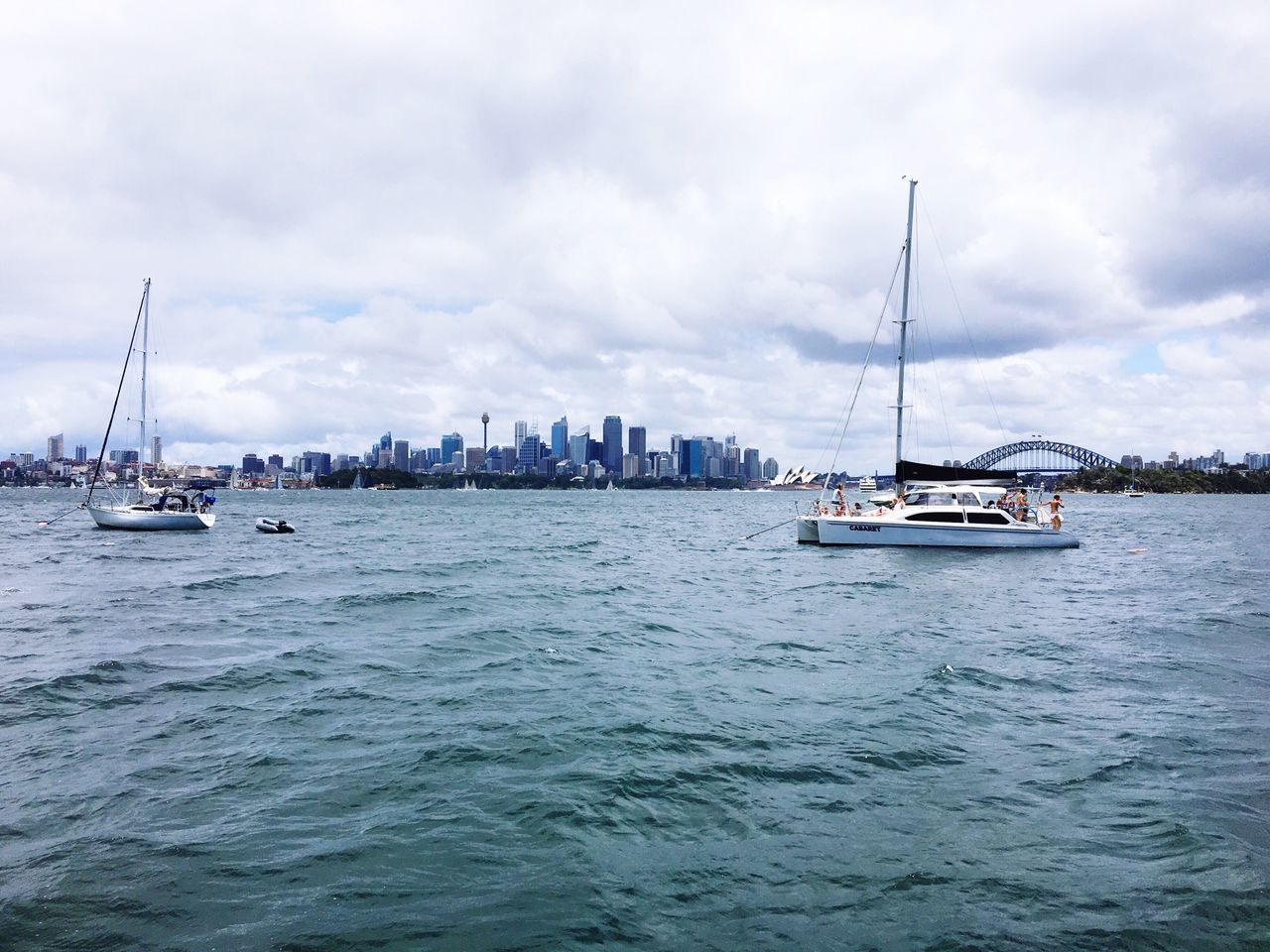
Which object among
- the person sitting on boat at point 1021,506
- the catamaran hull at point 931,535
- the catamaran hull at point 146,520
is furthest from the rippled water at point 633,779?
the catamaran hull at point 146,520

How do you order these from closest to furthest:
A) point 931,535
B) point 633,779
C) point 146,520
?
1. point 633,779
2. point 931,535
3. point 146,520

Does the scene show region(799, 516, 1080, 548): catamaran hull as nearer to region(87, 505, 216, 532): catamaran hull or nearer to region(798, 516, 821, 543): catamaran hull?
region(798, 516, 821, 543): catamaran hull

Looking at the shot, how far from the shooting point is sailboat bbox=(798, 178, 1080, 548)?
127ft

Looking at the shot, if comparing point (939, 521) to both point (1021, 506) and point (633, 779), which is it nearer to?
point (1021, 506)

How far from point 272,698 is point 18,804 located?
447 cm

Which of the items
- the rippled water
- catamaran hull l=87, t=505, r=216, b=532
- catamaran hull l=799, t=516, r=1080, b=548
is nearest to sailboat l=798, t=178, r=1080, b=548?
catamaran hull l=799, t=516, r=1080, b=548

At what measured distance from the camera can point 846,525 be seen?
3959 cm

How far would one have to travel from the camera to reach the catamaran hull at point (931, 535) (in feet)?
127

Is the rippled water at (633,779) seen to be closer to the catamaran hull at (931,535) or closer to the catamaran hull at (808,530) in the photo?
the catamaran hull at (931,535)

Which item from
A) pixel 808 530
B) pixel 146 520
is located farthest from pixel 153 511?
pixel 808 530

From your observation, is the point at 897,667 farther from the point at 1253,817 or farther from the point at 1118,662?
the point at 1253,817

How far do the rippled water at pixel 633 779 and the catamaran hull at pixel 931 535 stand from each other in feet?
55.0

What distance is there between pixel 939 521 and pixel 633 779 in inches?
1331

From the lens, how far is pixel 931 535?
38.8 m
